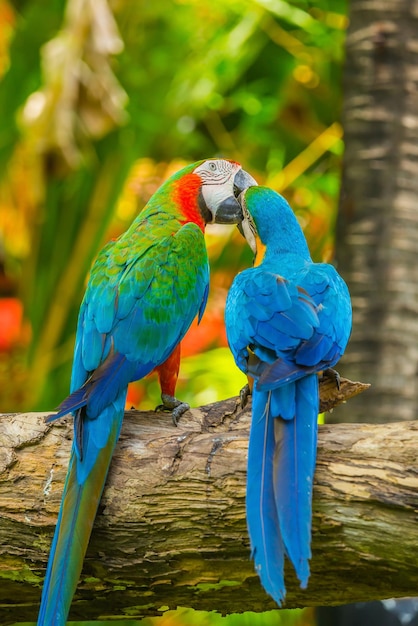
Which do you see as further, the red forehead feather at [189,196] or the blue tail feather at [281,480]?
the red forehead feather at [189,196]

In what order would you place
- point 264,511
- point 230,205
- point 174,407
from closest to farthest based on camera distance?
1. point 264,511
2. point 174,407
3. point 230,205

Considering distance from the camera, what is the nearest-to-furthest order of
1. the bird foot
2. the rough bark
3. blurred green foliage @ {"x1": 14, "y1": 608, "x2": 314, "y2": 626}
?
the rough bark < the bird foot < blurred green foliage @ {"x1": 14, "y1": 608, "x2": 314, "y2": 626}

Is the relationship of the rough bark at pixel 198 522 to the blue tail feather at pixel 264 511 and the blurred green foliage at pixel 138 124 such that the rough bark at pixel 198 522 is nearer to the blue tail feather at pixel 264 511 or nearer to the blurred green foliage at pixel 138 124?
the blue tail feather at pixel 264 511

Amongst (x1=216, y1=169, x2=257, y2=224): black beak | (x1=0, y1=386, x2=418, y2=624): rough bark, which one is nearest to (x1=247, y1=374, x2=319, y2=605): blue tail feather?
(x1=0, y1=386, x2=418, y2=624): rough bark

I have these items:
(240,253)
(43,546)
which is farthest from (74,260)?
(43,546)

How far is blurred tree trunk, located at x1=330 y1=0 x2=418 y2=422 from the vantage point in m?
2.61

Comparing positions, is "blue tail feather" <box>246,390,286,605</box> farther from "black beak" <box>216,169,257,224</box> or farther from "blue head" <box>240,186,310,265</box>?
"black beak" <box>216,169,257,224</box>

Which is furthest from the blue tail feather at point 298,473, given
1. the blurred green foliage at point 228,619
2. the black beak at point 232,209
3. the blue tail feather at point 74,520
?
the blurred green foliage at point 228,619

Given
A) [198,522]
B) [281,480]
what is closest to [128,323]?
[198,522]

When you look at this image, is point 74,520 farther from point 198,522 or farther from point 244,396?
point 244,396

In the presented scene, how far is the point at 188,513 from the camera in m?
1.44

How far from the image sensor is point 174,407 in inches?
75.6

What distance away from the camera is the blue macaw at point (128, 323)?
1443 millimetres

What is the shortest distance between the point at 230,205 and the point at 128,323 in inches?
22.6
